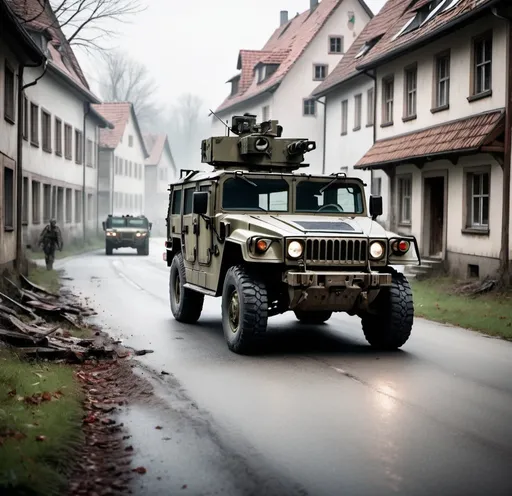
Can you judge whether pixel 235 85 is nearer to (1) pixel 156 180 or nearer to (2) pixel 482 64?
(1) pixel 156 180

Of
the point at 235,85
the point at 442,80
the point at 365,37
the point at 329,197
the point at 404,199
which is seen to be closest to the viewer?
the point at 329,197

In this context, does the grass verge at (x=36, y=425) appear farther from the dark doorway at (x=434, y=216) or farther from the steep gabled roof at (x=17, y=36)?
the dark doorway at (x=434, y=216)

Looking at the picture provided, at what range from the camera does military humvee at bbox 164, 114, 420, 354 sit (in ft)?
31.6

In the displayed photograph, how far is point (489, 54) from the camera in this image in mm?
19484

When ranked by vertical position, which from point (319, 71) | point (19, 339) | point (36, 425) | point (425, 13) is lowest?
point (36, 425)

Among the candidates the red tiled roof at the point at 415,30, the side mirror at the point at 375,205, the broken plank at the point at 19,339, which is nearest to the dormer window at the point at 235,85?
the red tiled roof at the point at 415,30

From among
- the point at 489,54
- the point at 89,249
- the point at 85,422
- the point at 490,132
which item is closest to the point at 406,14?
the point at 489,54

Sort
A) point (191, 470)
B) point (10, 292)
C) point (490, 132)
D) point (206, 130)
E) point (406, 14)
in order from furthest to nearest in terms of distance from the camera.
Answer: point (206, 130) < point (406, 14) < point (490, 132) < point (10, 292) < point (191, 470)

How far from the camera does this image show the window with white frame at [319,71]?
44156 millimetres

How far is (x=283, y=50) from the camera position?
4772 cm

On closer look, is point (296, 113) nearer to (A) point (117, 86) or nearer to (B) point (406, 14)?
(B) point (406, 14)

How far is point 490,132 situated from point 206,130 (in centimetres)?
12208

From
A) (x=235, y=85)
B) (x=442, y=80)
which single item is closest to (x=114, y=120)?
(x=235, y=85)

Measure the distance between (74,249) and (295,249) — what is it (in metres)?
29.7
